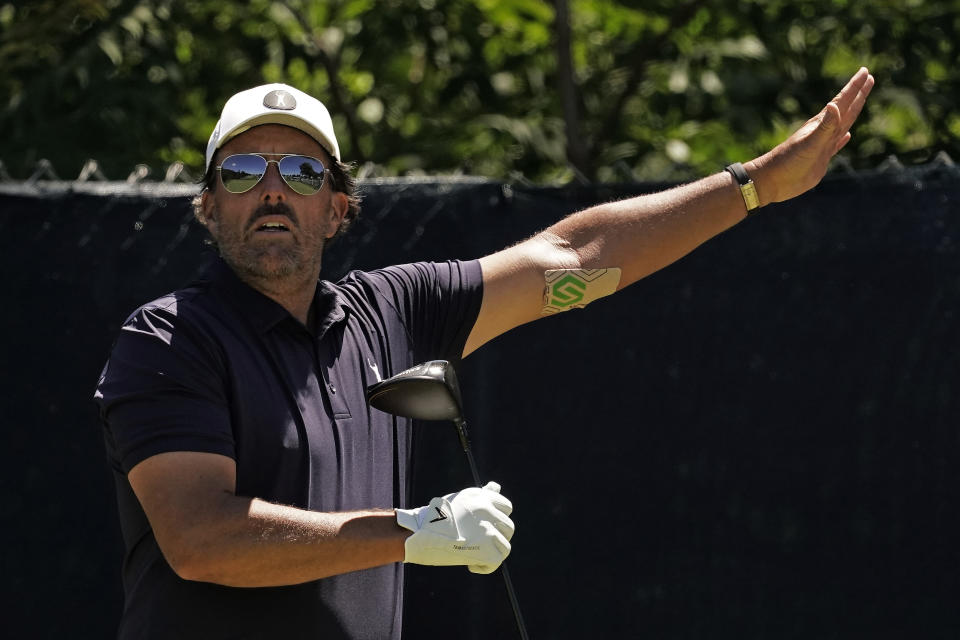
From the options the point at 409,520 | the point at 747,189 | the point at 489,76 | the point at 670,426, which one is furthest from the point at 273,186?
the point at 489,76

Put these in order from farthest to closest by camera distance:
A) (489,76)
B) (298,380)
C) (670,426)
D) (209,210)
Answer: (489,76)
(670,426)
(209,210)
(298,380)

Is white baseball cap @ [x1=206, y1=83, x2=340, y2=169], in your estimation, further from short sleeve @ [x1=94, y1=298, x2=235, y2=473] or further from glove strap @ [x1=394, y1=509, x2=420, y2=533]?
glove strap @ [x1=394, y1=509, x2=420, y2=533]

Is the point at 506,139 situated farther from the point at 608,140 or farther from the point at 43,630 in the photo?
the point at 43,630

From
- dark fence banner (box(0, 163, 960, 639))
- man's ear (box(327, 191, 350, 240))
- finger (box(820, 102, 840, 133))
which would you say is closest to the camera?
man's ear (box(327, 191, 350, 240))

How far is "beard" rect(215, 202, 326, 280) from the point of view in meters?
2.85

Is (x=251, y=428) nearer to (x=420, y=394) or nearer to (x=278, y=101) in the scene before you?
(x=420, y=394)

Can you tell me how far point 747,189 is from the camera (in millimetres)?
3369

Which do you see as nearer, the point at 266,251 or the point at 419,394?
the point at 419,394

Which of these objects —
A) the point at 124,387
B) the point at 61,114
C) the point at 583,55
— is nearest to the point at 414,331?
the point at 124,387

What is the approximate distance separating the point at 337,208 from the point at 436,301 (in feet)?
1.08

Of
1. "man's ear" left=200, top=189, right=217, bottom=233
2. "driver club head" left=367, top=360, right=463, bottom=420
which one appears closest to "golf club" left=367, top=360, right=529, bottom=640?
"driver club head" left=367, top=360, right=463, bottom=420

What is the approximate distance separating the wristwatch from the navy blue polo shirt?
3.52ft

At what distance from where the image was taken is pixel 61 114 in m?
5.77

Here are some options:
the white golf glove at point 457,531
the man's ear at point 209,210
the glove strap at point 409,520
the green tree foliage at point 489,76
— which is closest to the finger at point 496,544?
the white golf glove at point 457,531
